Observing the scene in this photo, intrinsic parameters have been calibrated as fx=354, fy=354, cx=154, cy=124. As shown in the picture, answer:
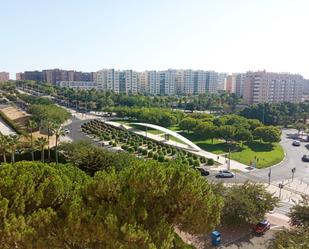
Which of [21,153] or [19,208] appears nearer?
[19,208]

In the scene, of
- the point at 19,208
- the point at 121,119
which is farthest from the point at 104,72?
the point at 19,208

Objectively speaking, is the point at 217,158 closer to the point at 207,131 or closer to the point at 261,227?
the point at 207,131

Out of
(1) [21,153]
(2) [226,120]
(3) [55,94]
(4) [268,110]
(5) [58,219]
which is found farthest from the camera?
(3) [55,94]

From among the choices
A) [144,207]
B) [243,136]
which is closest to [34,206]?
[144,207]

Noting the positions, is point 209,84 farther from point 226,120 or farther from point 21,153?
point 21,153

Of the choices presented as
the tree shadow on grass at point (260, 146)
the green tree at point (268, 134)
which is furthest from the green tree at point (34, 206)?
the green tree at point (268, 134)

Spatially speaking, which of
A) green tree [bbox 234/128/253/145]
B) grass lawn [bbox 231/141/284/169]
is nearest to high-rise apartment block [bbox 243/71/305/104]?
grass lawn [bbox 231/141/284/169]
